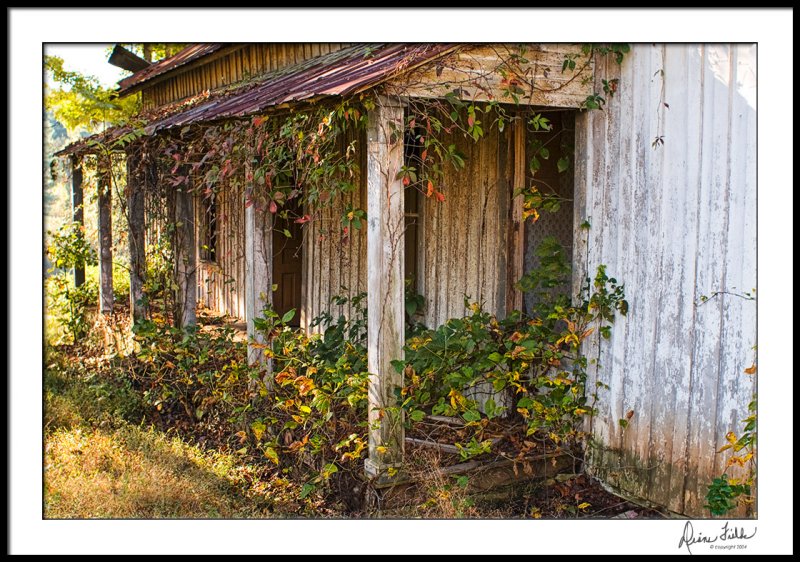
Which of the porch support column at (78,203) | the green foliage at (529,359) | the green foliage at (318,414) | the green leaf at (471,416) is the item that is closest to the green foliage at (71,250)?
the porch support column at (78,203)

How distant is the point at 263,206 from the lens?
6047 millimetres

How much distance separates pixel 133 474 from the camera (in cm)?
581

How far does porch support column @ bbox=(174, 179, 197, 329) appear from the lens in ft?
25.8

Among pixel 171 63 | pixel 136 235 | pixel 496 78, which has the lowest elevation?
pixel 136 235

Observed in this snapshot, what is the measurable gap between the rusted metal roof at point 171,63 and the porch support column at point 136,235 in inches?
98.0

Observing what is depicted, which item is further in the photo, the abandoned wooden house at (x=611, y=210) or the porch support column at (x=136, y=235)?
the porch support column at (x=136, y=235)

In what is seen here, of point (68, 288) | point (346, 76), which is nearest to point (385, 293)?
point (346, 76)

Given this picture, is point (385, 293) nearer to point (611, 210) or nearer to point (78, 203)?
point (611, 210)

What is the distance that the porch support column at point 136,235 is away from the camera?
8379 millimetres

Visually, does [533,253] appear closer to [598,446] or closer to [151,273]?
[598,446]

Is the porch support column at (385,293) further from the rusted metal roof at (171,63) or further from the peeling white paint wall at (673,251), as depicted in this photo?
the rusted metal roof at (171,63)
